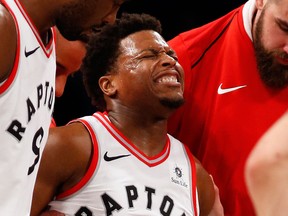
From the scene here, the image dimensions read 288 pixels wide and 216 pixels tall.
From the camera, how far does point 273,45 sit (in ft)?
6.99

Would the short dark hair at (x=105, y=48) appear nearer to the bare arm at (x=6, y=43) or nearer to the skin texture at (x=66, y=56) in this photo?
the skin texture at (x=66, y=56)

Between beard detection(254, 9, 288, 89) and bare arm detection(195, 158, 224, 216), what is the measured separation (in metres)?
0.44

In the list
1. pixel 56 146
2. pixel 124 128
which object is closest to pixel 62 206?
pixel 56 146

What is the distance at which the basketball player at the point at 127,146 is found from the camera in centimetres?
169

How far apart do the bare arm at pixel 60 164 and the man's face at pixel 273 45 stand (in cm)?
74

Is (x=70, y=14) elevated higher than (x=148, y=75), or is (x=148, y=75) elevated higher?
(x=70, y=14)

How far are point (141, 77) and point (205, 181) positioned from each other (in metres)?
0.38

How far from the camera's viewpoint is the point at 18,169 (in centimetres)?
128

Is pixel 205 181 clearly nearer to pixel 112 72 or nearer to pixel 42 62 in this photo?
pixel 112 72

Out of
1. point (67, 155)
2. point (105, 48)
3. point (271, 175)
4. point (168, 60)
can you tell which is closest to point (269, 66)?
point (168, 60)

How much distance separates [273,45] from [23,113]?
1.14 meters

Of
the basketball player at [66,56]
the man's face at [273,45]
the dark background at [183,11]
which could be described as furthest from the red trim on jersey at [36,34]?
the dark background at [183,11]

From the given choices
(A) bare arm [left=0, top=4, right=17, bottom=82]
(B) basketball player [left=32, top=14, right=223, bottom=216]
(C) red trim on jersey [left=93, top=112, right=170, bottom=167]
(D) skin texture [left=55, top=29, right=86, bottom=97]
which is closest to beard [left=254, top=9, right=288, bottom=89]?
(B) basketball player [left=32, top=14, right=223, bottom=216]

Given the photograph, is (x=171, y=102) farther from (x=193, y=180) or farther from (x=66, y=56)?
(x=66, y=56)
